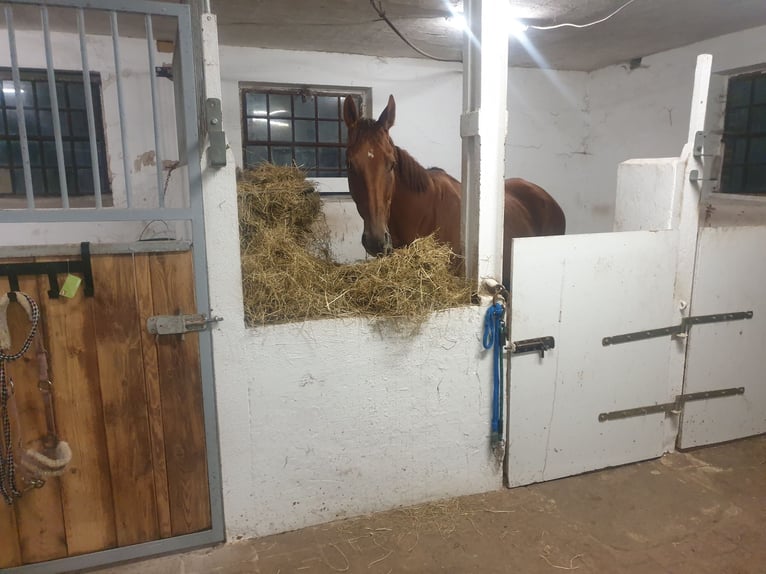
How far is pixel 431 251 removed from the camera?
2.39 meters

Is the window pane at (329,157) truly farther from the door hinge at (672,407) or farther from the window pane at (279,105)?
the door hinge at (672,407)

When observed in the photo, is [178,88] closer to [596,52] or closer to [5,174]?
[5,174]

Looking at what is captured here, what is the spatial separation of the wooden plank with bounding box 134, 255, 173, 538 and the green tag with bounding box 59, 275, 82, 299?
190mm

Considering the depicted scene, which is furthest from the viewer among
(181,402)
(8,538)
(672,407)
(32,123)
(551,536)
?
(32,123)

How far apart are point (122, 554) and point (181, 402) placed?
24.4 inches

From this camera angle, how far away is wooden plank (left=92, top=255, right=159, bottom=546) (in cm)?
188

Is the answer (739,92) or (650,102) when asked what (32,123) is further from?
(739,92)

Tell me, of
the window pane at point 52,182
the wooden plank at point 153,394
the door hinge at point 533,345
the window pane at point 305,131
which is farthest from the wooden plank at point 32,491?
the window pane at point 305,131

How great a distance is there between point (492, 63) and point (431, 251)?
84cm

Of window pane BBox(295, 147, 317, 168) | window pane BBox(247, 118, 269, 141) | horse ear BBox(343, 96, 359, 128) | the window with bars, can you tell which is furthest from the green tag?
window pane BBox(295, 147, 317, 168)

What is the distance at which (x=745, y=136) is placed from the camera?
4199mm

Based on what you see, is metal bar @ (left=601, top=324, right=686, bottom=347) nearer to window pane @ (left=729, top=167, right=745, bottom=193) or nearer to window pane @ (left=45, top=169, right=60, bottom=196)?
window pane @ (left=729, top=167, right=745, bottom=193)

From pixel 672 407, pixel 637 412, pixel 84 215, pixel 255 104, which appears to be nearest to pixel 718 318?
pixel 672 407

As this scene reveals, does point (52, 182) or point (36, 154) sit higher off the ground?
point (36, 154)
